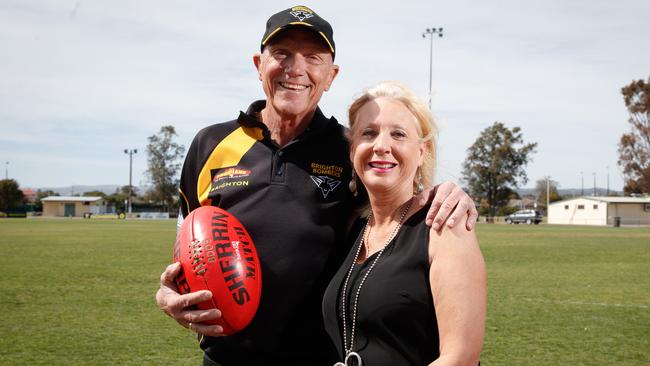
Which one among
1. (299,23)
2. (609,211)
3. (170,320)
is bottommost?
(170,320)

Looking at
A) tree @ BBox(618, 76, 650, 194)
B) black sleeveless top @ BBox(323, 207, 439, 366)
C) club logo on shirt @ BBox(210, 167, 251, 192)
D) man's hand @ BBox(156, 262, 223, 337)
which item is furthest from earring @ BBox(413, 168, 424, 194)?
tree @ BBox(618, 76, 650, 194)

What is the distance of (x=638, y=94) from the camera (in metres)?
56.0

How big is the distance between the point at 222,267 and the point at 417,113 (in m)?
1.07

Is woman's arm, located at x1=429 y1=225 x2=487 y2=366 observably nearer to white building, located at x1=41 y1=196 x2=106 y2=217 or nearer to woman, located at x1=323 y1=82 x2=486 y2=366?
woman, located at x1=323 y1=82 x2=486 y2=366

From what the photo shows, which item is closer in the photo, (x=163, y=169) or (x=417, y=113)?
(x=417, y=113)

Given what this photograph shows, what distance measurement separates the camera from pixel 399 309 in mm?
2254

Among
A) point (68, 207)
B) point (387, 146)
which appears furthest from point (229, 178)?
point (68, 207)

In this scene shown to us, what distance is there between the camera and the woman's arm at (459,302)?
83.4 inches

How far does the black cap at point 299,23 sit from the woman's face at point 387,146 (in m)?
0.57

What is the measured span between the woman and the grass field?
409 centimetres

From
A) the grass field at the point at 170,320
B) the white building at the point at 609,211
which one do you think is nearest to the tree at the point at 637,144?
the white building at the point at 609,211

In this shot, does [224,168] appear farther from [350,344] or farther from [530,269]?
[530,269]

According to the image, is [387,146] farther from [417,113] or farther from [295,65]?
[295,65]

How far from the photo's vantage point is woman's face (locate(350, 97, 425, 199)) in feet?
8.24
